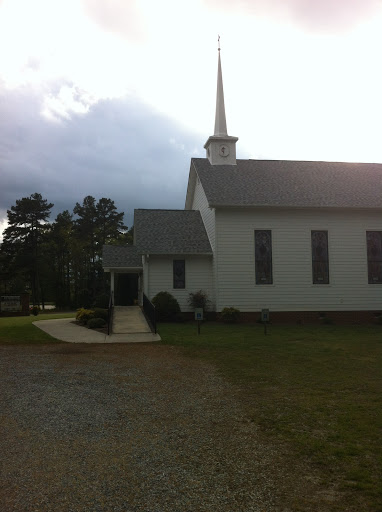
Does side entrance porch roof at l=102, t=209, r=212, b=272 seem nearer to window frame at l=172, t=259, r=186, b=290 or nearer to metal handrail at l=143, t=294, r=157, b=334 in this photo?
window frame at l=172, t=259, r=186, b=290

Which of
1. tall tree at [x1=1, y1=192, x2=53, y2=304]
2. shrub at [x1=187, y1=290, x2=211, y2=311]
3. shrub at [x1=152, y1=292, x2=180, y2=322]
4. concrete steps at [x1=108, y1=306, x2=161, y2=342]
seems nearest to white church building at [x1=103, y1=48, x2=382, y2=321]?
shrub at [x1=187, y1=290, x2=211, y2=311]

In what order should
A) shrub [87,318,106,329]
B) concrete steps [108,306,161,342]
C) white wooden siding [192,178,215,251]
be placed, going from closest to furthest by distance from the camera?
concrete steps [108,306,161,342]
shrub [87,318,106,329]
white wooden siding [192,178,215,251]

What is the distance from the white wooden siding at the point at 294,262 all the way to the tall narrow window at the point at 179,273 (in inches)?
84.4

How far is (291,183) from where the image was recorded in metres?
23.3

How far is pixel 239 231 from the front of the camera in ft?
69.3

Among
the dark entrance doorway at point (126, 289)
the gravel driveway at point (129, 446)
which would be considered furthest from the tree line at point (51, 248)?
the gravel driveway at point (129, 446)

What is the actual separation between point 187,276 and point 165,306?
2.19 metres

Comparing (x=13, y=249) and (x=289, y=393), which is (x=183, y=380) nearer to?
(x=289, y=393)

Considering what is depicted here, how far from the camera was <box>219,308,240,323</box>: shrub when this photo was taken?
19.9m

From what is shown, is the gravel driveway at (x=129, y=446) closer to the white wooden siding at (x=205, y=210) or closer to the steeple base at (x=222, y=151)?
the white wooden siding at (x=205, y=210)

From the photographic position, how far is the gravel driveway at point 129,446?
4020 mm

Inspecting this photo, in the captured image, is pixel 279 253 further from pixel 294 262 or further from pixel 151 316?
pixel 151 316

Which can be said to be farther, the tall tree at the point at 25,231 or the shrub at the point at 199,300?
the tall tree at the point at 25,231

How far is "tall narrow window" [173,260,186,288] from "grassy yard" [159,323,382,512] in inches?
221
